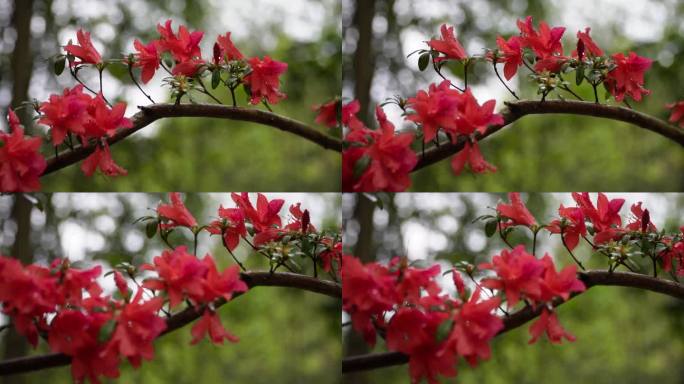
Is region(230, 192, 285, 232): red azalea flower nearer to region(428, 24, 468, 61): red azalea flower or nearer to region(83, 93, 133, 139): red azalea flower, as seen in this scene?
region(83, 93, 133, 139): red azalea flower

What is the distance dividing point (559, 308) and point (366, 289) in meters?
1.62

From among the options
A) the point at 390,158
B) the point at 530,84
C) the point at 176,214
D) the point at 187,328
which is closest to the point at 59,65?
the point at 176,214

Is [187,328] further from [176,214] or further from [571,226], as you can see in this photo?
[571,226]

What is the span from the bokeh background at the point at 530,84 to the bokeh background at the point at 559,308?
0.53 ft

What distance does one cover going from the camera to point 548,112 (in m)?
1.25

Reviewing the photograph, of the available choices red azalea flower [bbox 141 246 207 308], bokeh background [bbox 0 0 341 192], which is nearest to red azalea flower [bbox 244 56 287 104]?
red azalea flower [bbox 141 246 207 308]

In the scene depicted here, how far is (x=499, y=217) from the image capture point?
1201mm

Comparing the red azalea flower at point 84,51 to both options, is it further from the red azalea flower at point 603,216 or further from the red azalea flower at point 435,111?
the red azalea flower at point 603,216

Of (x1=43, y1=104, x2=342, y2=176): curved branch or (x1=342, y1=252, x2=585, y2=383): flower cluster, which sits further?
(x1=43, y1=104, x2=342, y2=176): curved branch

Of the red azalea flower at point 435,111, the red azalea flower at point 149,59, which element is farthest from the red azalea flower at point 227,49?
the red azalea flower at point 435,111

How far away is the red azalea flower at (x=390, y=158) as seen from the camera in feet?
3.73

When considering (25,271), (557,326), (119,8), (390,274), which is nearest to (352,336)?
(390,274)

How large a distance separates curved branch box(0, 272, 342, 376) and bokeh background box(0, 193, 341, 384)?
0.46 m

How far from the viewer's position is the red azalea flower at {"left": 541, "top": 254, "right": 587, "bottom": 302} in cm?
108
